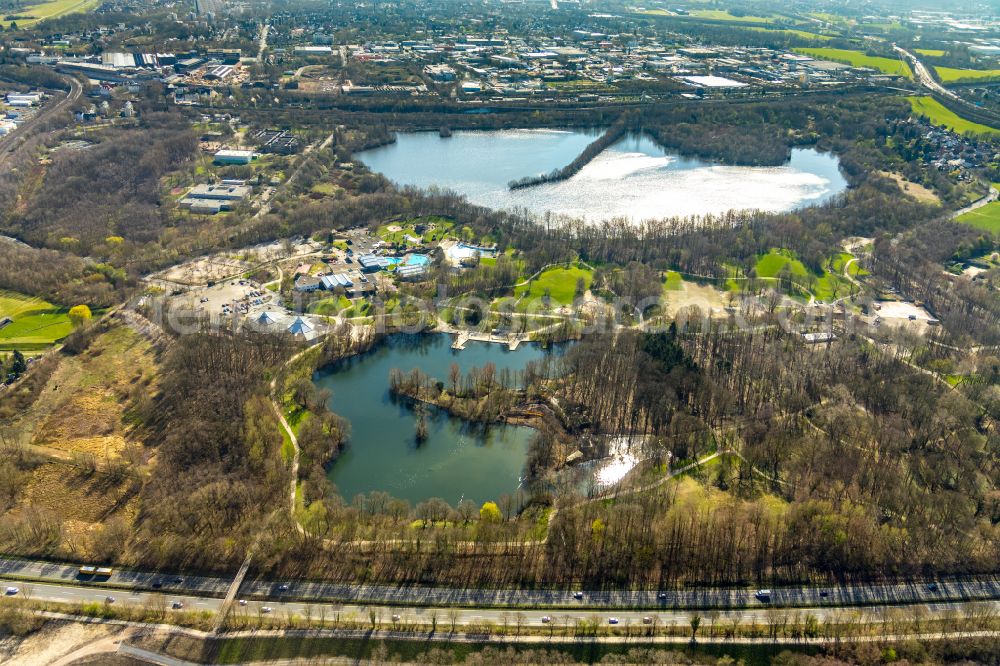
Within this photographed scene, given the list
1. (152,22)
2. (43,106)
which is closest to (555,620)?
(43,106)

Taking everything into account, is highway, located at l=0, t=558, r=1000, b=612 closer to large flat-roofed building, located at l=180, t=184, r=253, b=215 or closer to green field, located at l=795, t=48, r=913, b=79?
large flat-roofed building, located at l=180, t=184, r=253, b=215

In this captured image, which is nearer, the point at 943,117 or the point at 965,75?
the point at 943,117

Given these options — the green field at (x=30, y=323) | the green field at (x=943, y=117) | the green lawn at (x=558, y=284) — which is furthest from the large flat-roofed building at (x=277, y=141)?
the green field at (x=943, y=117)

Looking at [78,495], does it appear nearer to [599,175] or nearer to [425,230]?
[425,230]

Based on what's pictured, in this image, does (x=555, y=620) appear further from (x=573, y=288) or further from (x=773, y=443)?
(x=573, y=288)

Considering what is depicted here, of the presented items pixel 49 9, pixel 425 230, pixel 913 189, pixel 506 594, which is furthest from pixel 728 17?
pixel 506 594

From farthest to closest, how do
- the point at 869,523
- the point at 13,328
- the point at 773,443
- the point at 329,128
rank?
the point at 329,128
the point at 13,328
the point at 773,443
the point at 869,523
